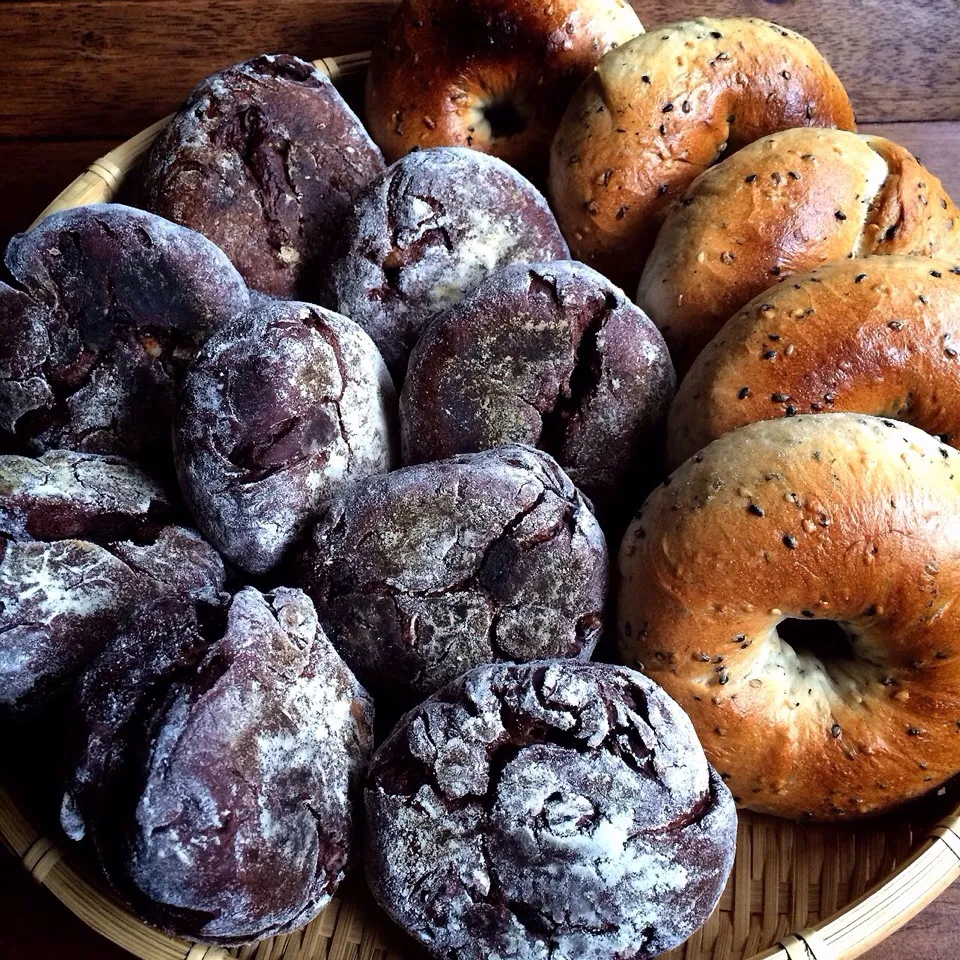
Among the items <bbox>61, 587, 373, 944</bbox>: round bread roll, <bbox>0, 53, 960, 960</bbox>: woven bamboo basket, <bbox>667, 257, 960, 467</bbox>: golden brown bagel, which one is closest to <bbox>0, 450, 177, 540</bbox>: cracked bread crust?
<bbox>61, 587, 373, 944</bbox>: round bread roll

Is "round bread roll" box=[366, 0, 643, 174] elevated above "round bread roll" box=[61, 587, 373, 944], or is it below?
above

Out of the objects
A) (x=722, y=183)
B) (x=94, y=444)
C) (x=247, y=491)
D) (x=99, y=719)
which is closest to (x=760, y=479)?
(x=722, y=183)

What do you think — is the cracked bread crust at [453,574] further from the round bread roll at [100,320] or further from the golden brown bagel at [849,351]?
the round bread roll at [100,320]

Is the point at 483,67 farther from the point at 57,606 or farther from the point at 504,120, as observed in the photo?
the point at 57,606

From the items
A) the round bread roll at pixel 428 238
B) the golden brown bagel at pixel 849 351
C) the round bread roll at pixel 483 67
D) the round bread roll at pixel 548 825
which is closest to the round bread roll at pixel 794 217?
the golden brown bagel at pixel 849 351

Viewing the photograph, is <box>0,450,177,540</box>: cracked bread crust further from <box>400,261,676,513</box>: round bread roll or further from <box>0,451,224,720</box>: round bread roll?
<box>400,261,676,513</box>: round bread roll

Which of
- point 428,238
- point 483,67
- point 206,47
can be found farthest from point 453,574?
point 206,47
